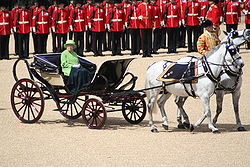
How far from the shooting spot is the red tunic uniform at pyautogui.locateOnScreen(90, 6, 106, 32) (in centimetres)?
1911

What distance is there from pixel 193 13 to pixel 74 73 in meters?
8.58

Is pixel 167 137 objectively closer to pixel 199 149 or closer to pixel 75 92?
pixel 199 149

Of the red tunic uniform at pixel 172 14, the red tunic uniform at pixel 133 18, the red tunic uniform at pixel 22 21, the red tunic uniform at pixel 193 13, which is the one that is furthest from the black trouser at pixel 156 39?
the red tunic uniform at pixel 22 21

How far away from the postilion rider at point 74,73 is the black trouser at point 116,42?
7.95 metres

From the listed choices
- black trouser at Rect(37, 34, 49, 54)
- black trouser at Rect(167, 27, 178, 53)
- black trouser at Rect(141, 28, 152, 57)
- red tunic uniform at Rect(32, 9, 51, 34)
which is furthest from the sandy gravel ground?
black trouser at Rect(37, 34, 49, 54)

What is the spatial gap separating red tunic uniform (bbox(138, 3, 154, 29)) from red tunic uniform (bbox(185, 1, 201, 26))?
43.2 inches

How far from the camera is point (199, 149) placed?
28.9 ft

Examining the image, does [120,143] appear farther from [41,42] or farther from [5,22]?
[41,42]

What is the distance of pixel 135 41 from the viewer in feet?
61.8

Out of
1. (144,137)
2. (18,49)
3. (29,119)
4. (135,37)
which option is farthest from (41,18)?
(144,137)

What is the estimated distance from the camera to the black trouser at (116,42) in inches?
746

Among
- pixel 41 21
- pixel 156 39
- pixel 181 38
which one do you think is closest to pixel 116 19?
pixel 156 39

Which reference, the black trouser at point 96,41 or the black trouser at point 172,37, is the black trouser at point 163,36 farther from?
the black trouser at point 96,41

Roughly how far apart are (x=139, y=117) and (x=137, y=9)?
312 inches
